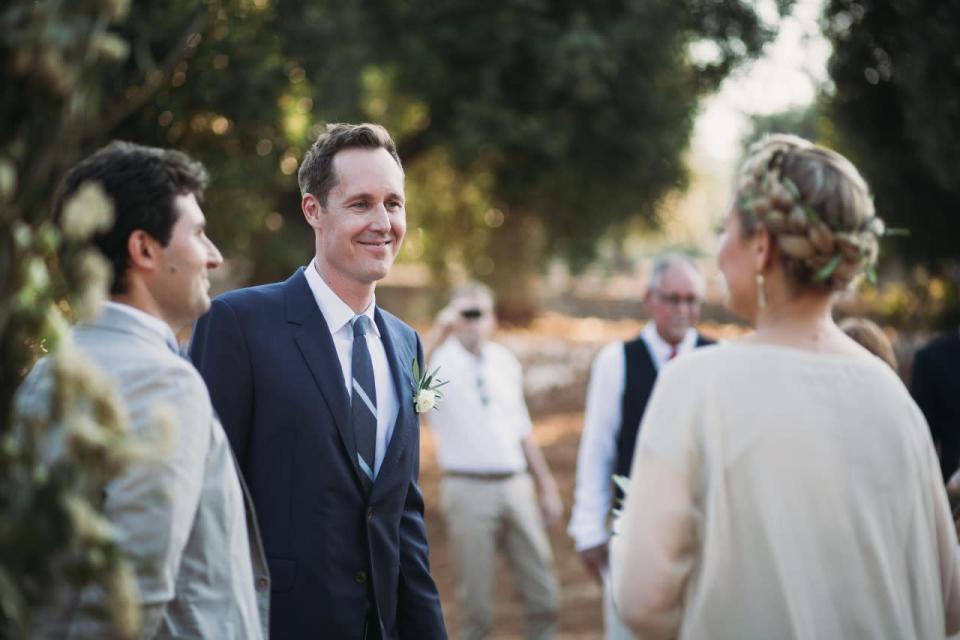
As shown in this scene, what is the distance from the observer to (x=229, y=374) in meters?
3.26

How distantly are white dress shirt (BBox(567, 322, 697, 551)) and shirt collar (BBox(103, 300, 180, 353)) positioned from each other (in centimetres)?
382

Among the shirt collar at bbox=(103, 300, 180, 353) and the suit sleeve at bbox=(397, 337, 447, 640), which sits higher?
the shirt collar at bbox=(103, 300, 180, 353)

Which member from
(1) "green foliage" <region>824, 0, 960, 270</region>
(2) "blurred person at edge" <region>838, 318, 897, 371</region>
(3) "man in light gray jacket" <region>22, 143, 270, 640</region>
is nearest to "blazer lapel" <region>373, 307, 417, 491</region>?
(3) "man in light gray jacket" <region>22, 143, 270, 640</region>

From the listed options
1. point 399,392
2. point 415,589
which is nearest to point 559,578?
point 415,589

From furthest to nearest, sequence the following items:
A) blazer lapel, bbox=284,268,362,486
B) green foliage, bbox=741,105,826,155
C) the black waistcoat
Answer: green foliage, bbox=741,105,826,155, the black waistcoat, blazer lapel, bbox=284,268,362,486

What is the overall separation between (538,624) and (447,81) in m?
10.5

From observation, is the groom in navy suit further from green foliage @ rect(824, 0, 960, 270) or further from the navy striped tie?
green foliage @ rect(824, 0, 960, 270)

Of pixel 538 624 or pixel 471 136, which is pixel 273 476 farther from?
pixel 471 136

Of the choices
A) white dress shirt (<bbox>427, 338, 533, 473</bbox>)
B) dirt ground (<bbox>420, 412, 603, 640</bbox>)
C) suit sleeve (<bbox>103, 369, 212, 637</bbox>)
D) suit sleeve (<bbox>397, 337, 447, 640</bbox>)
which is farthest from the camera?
dirt ground (<bbox>420, 412, 603, 640</bbox>)

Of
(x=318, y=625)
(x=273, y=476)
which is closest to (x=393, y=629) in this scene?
(x=318, y=625)

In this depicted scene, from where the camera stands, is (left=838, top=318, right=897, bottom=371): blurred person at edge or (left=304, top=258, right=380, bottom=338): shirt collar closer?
(left=304, top=258, right=380, bottom=338): shirt collar

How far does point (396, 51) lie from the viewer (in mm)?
16422

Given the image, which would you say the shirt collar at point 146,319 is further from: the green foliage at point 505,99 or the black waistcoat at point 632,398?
the green foliage at point 505,99

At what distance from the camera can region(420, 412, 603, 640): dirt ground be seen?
8.72 meters
